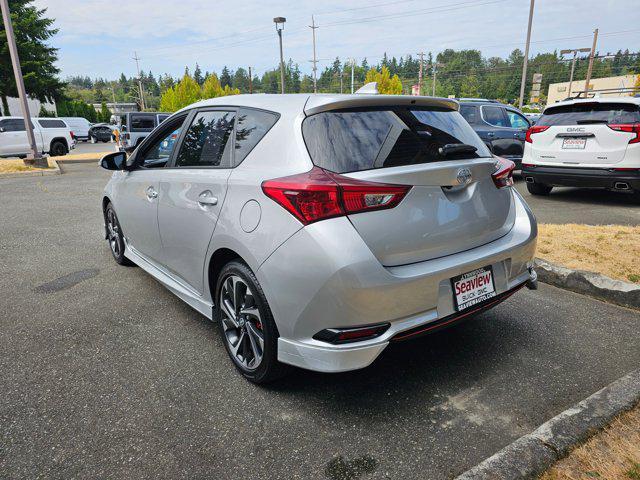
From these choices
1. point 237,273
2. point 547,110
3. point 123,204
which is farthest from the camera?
point 547,110

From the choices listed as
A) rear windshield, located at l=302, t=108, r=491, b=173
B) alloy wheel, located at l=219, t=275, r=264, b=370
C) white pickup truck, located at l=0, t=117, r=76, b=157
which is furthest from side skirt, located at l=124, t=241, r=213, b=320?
white pickup truck, located at l=0, t=117, r=76, b=157

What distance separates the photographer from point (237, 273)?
8.46 feet

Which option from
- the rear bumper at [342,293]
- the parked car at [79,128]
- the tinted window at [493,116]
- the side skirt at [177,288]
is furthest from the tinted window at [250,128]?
the parked car at [79,128]


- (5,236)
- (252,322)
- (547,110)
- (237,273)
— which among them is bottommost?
(5,236)

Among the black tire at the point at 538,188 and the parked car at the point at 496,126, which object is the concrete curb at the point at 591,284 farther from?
the parked car at the point at 496,126

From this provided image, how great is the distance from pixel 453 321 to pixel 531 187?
24.5ft

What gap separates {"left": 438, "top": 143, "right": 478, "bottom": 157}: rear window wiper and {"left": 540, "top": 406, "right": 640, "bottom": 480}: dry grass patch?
5.19 feet

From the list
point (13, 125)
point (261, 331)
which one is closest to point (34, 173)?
point (13, 125)

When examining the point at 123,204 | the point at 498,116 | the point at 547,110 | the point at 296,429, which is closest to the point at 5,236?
the point at 123,204

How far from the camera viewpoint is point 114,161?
4086 mm

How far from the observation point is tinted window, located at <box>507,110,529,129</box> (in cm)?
1082

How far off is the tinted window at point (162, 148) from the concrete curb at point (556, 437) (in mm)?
2988

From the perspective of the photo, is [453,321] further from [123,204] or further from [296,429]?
[123,204]

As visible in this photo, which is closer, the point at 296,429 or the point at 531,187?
the point at 296,429
